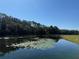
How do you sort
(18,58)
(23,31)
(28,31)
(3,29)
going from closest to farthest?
(18,58)
(3,29)
(23,31)
(28,31)

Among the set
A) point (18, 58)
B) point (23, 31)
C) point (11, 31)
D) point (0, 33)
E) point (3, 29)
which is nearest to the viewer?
point (18, 58)

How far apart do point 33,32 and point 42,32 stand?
979 centimetres

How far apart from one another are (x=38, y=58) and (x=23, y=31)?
367 feet

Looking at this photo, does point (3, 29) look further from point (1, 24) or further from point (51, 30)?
point (51, 30)

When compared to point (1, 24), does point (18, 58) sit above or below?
below

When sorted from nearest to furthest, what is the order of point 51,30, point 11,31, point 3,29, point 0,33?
point 0,33, point 3,29, point 11,31, point 51,30

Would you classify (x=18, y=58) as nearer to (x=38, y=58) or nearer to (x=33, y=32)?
(x=38, y=58)

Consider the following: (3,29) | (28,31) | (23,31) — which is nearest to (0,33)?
(3,29)

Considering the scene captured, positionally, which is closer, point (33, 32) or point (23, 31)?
point (23, 31)

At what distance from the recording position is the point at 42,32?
14888 cm

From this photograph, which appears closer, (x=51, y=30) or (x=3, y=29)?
(x=3, y=29)

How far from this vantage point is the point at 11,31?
120250 mm

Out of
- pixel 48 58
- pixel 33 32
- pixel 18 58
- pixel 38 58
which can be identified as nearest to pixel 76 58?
pixel 48 58

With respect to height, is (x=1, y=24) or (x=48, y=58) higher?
(x=1, y=24)
